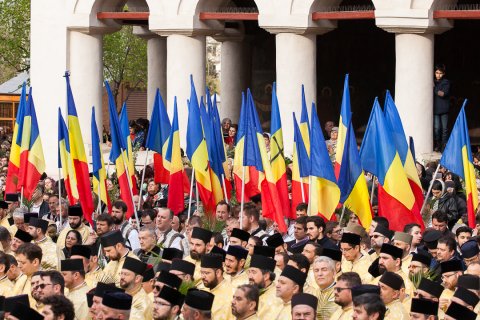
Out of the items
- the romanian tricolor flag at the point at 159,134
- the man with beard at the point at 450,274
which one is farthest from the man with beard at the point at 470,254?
the romanian tricolor flag at the point at 159,134

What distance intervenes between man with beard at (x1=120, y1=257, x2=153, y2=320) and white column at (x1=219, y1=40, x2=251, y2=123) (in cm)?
2255

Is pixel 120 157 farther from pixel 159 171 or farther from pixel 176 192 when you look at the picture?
pixel 159 171

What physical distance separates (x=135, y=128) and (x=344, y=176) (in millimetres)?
12681

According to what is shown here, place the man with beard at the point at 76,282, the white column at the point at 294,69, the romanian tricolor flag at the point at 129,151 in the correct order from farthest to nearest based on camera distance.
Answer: the white column at the point at 294,69
the romanian tricolor flag at the point at 129,151
the man with beard at the point at 76,282

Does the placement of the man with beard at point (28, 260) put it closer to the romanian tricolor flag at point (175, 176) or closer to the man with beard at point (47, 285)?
the man with beard at point (47, 285)

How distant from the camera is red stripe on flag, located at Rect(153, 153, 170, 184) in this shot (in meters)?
26.6

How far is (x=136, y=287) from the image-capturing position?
17125 mm

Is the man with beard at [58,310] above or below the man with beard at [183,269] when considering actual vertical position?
above

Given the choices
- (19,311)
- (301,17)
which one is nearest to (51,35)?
(301,17)

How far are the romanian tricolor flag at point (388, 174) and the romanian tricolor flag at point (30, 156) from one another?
598 centimetres

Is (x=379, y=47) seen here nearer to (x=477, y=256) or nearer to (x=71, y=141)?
(x=71, y=141)

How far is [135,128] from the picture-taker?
34750mm

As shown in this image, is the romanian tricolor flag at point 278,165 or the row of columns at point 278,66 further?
the row of columns at point 278,66

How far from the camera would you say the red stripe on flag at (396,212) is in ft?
72.5
